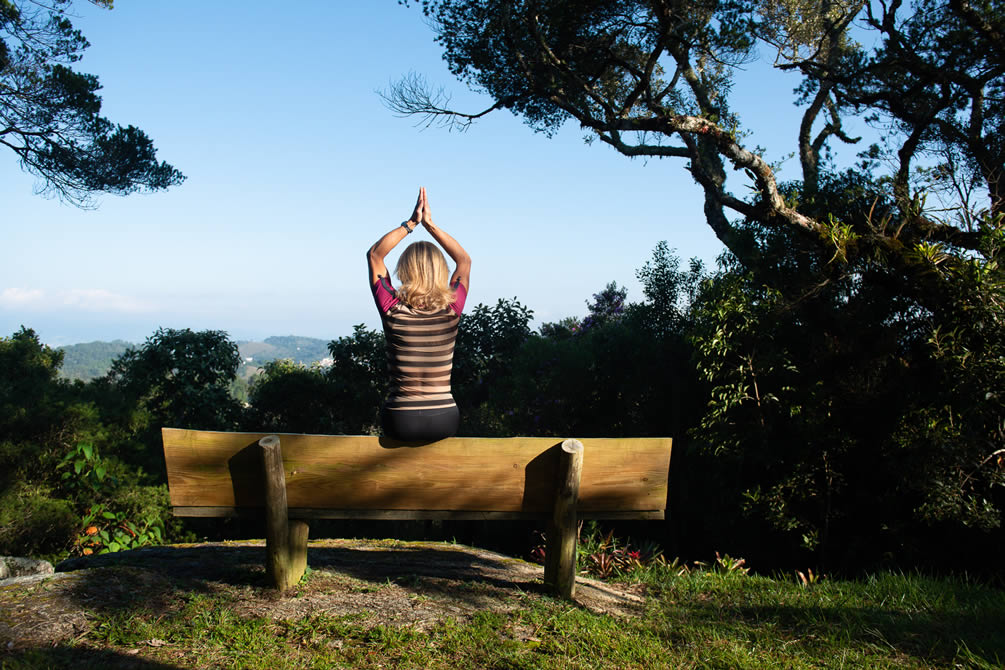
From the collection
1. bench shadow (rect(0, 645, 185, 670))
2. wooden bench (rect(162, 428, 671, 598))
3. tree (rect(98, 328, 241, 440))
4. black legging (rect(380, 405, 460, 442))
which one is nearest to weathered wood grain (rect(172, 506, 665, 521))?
wooden bench (rect(162, 428, 671, 598))

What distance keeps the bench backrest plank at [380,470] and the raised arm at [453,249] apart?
36.9 inches

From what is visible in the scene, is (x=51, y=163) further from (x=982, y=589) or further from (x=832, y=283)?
(x=982, y=589)

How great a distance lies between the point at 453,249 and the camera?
419cm

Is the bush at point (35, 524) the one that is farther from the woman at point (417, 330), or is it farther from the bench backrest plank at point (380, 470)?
the woman at point (417, 330)

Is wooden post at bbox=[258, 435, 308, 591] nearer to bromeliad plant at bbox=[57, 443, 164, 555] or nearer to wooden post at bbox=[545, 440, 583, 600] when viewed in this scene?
wooden post at bbox=[545, 440, 583, 600]

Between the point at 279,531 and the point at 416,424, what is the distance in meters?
0.93

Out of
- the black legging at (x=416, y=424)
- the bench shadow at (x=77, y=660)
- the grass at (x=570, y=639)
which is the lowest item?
the bench shadow at (x=77, y=660)

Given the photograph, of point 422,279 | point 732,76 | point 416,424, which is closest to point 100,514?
point 416,424

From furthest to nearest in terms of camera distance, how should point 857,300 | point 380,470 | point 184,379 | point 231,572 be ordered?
point 184,379 < point 857,300 < point 231,572 < point 380,470

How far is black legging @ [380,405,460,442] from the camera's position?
3.89 meters

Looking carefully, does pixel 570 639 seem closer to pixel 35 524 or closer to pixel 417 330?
pixel 417 330

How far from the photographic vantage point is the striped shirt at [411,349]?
3965 mm

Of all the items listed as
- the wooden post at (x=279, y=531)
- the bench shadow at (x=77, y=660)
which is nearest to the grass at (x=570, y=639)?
the bench shadow at (x=77, y=660)

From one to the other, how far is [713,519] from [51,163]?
13010 mm
